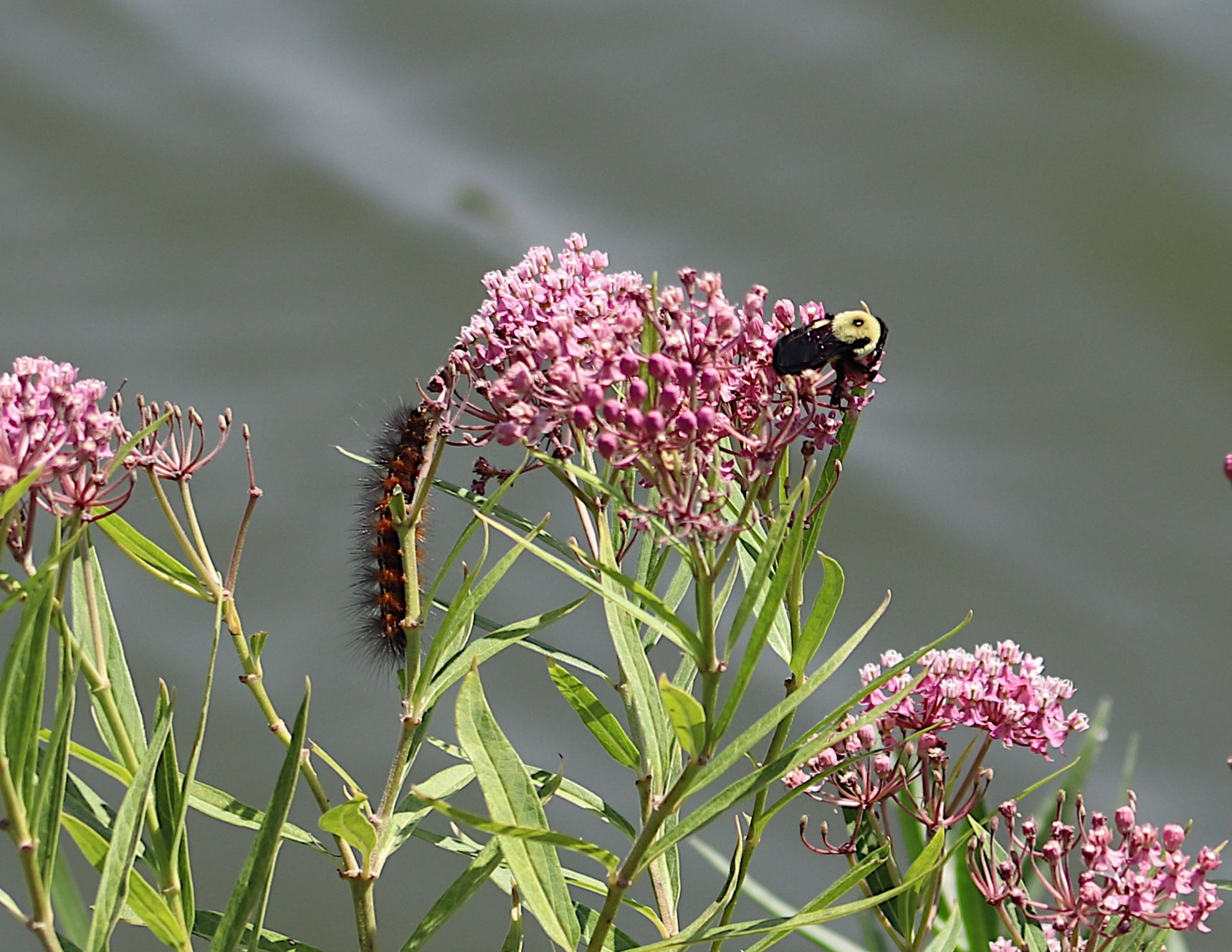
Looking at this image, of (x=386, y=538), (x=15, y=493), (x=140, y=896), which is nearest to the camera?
(x=15, y=493)

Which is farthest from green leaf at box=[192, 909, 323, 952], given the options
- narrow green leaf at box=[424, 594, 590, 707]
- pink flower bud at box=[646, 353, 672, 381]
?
pink flower bud at box=[646, 353, 672, 381]

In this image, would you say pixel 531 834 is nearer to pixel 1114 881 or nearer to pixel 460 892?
pixel 460 892

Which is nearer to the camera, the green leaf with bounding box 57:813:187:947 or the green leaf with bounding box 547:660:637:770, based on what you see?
the green leaf with bounding box 57:813:187:947

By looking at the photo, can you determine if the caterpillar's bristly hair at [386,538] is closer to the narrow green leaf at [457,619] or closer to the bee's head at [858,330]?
the narrow green leaf at [457,619]

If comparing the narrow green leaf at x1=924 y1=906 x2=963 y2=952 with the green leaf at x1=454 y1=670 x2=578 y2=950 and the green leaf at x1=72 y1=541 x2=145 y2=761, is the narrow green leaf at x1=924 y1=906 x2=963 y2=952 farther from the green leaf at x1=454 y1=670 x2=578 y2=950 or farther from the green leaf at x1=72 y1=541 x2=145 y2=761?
the green leaf at x1=72 y1=541 x2=145 y2=761

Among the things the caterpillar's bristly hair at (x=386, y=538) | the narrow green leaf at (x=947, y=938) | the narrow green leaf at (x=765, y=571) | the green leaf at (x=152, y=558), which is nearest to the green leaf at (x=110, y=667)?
the green leaf at (x=152, y=558)

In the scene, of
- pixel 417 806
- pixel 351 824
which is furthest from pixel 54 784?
pixel 417 806

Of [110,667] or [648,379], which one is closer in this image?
[648,379]
